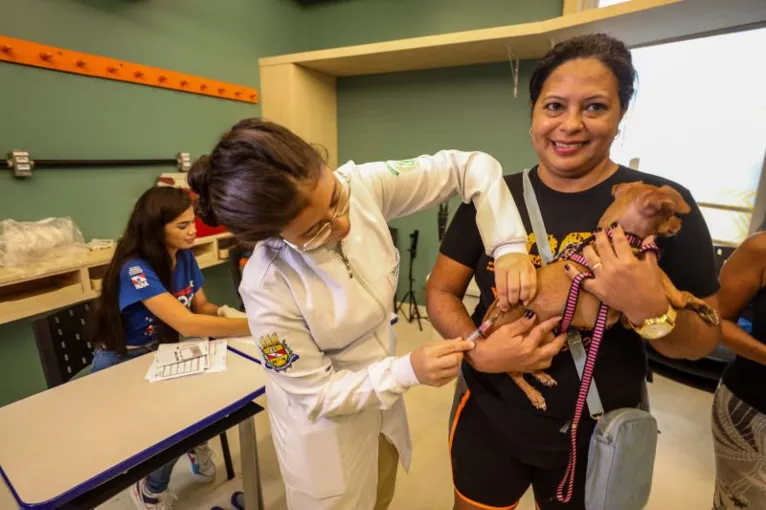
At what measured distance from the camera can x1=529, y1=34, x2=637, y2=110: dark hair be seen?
0.84m

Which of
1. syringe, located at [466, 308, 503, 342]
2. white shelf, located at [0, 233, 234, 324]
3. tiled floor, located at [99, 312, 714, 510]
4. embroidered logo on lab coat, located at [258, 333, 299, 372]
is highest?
syringe, located at [466, 308, 503, 342]

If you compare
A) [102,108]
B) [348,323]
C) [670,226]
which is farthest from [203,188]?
[102,108]

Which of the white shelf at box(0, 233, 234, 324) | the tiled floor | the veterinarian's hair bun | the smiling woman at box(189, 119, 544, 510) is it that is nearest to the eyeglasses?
the smiling woman at box(189, 119, 544, 510)

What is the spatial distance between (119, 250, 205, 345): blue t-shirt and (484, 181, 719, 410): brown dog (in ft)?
4.58

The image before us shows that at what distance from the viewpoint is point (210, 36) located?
3.12m

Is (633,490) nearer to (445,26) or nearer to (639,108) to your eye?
(639,108)

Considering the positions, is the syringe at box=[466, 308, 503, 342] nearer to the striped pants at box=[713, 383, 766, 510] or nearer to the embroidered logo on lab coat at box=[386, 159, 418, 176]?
the embroidered logo on lab coat at box=[386, 159, 418, 176]

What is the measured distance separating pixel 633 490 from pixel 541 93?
34.8 inches

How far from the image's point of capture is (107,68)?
8.23ft

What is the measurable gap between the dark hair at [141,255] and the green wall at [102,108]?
1121 mm

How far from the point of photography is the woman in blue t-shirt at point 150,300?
1633mm

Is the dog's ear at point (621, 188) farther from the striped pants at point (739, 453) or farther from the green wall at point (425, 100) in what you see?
the green wall at point (425, 100)

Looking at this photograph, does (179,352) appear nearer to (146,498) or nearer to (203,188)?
(146,498)

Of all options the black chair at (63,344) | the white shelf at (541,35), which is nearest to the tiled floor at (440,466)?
the black chair at (63,344)
